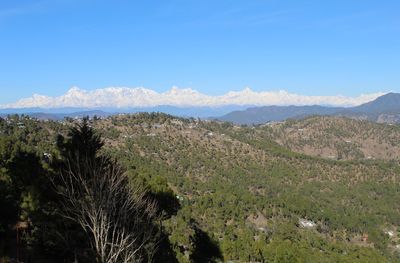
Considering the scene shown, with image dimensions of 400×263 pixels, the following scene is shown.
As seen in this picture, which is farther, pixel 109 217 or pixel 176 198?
pixel 176 198

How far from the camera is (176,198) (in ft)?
151

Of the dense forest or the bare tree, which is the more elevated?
the bare tree

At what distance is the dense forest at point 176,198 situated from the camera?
20078mm

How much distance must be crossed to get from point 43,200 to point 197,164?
123 meters

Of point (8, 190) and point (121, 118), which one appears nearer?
point (8, 190)

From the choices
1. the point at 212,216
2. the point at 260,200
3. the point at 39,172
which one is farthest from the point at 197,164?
the point at 39,172

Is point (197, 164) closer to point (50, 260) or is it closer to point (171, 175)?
point (171, 175)

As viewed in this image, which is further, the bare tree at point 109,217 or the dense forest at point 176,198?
the dense forest at point 176,198

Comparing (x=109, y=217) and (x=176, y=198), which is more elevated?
(x=109, y=217)

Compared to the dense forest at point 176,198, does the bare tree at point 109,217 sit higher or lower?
higher

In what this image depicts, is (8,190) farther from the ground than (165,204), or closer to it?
farther from the ground

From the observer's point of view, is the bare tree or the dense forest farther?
the dense forest

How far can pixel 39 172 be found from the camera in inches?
1352

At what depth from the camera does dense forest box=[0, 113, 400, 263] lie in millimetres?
20078
